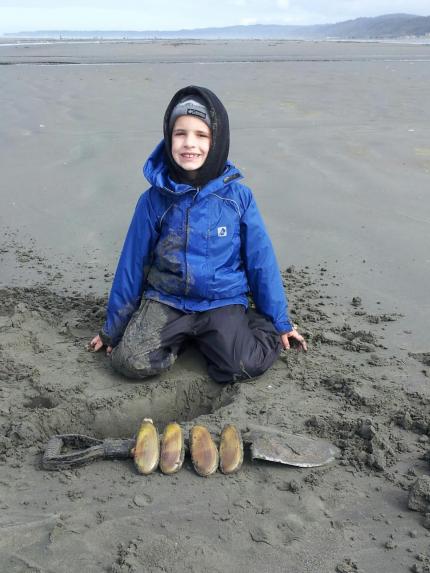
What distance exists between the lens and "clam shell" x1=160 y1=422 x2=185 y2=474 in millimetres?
2516

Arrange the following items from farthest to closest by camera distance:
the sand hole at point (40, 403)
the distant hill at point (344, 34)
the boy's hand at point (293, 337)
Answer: the distant hill at point (344, 34), the boy's hand at point (293, 337), the sand hole at point (40, 403)

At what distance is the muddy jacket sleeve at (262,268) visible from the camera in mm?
3486

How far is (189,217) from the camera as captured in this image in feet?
11.1

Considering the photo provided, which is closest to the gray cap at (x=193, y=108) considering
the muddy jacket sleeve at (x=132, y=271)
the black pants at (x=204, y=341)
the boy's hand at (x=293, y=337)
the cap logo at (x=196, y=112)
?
the cap logo at (x=196, y=112)

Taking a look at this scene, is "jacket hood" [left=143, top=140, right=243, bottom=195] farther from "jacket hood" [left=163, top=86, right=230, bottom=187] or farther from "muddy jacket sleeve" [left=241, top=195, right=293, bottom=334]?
"muddy jacket sleeve" [left=241, top=195, right=293, bottom=334]

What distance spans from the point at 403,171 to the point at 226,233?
3.66 metres

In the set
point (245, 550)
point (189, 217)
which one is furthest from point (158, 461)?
point (189, 217)

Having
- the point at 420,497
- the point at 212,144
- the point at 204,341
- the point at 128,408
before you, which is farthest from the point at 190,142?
the point at 420,497

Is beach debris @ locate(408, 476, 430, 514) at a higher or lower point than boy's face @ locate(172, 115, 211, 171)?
lower

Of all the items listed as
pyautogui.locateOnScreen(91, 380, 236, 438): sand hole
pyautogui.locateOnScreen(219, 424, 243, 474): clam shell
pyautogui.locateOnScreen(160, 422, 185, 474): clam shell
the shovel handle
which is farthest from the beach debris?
the shovel handle

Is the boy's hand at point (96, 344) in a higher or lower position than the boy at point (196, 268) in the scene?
lower

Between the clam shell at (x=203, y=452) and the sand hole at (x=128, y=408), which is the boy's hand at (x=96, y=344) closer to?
the sand hole at (x=128, y=408)

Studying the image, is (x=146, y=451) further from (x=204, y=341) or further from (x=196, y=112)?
(x=196, y=112)

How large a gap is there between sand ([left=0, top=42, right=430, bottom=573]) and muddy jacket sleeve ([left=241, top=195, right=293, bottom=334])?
11.1 inches
